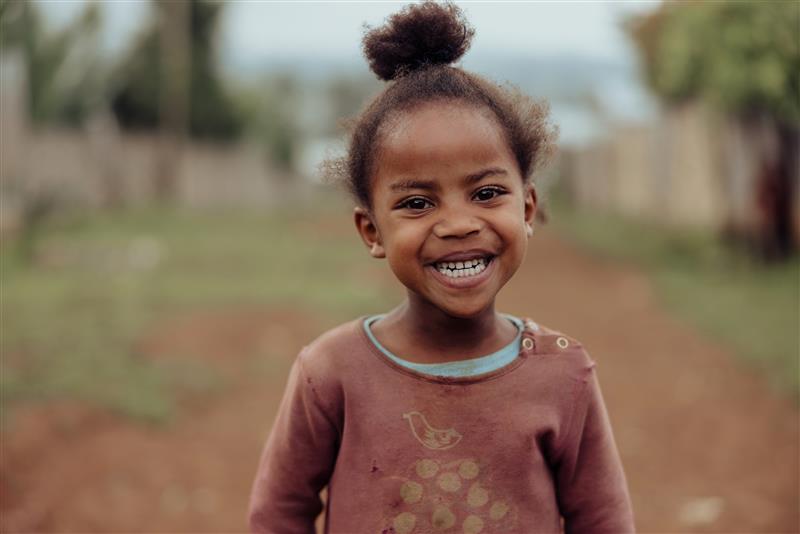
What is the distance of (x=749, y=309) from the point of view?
7.42 m

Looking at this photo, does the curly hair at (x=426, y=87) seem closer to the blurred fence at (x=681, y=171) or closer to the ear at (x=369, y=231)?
the ear at (x=369, y=231)

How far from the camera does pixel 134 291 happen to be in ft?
27.5

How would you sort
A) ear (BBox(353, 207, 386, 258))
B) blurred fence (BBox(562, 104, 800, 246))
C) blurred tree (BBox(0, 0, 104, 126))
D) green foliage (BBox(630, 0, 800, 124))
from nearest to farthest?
ear (BBox(353, 207, 386, 258))
green foliage (BBox(630, 0, 800, 124))
blurred fence (BBox(562, 104, 800, 246))
blurred tree (BBox(0, 0, 104, 126))

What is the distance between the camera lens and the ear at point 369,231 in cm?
200

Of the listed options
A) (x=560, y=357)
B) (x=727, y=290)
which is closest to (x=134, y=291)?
(x=727, y=290)

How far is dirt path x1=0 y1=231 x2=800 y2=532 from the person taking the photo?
3.94 metres

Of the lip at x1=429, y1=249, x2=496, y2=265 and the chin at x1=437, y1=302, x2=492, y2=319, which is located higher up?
the lip at x1=429, y1=249, x2=496, y2=265

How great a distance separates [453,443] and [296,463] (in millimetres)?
380

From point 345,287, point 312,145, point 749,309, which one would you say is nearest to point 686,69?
point 749,309

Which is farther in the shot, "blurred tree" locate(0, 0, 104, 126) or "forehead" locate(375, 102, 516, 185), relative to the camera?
"blurred tree" locate(0, 0, 104, 126)

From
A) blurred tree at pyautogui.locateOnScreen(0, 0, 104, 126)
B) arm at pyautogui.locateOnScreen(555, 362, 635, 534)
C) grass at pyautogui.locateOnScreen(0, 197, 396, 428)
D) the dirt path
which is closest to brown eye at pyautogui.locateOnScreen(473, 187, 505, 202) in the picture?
arm at pyautogui.locateOnScreen(555, 362, 635, 534)

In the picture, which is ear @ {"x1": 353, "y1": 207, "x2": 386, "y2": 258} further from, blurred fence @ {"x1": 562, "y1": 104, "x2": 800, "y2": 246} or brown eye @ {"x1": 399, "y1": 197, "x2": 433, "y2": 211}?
blurred fence @ {"x1": 562, "y1": 104, "x2": 800, "y2": 246}

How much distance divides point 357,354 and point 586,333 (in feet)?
18.7

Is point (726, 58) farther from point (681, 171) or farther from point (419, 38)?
point (419, 38)
